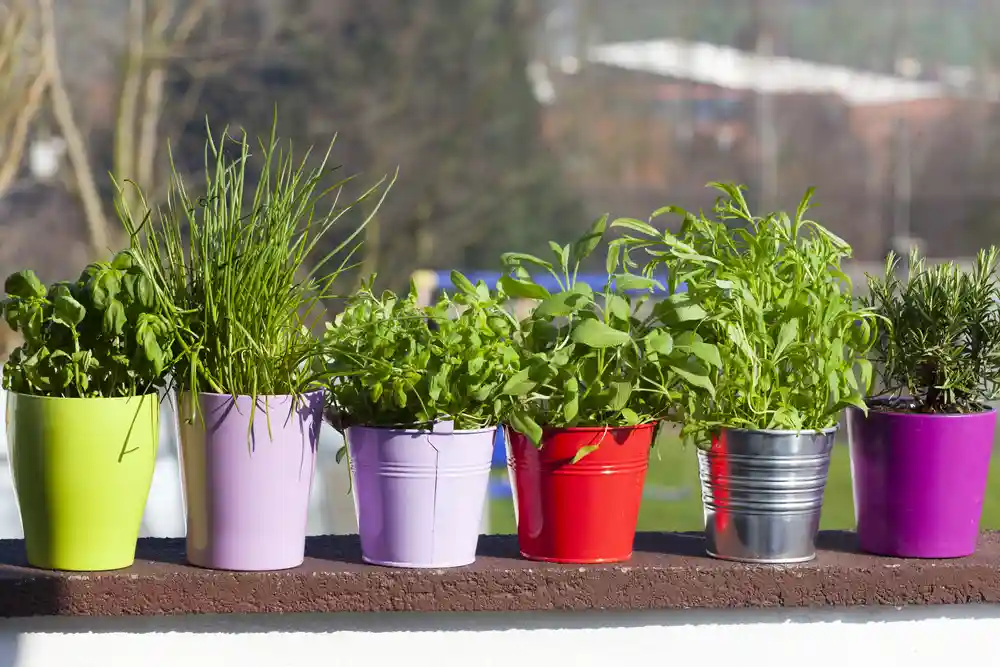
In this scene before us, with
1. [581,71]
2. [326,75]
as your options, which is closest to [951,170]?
[581,71]

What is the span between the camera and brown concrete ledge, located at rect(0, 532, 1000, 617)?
0.96 meters

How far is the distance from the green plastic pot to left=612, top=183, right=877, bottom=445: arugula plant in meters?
0.45

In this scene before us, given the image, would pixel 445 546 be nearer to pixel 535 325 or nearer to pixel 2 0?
pixel 535 325

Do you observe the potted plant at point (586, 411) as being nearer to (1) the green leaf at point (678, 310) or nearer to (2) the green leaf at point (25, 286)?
(1) the green leaf at point (678, 310)

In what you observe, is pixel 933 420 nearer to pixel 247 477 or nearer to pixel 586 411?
pixel 586 411

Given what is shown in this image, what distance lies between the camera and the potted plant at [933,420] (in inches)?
40.5

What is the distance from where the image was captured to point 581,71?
38.5 feet

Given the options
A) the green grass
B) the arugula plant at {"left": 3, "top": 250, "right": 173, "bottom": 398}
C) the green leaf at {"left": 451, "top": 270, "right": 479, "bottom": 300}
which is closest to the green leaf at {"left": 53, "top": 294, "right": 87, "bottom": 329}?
the arugula plant at {"left": 3, "top": 250, "right": 173, "bottom": 398}

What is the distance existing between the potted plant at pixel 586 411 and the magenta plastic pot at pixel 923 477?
0.62 ft

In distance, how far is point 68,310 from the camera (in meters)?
0.96

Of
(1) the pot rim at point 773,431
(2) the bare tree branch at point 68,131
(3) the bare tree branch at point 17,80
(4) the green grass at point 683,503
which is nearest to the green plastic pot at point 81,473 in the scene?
(1) the pot rim at point 773,431

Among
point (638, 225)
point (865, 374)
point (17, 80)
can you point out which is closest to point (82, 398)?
point (638, 225)

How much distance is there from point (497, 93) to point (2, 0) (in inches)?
181

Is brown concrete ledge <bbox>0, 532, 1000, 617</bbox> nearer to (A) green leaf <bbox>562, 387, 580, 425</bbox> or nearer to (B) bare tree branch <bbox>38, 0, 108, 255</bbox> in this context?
(A) green leaf <bbox>562, 387, 580, 425</bbox>
